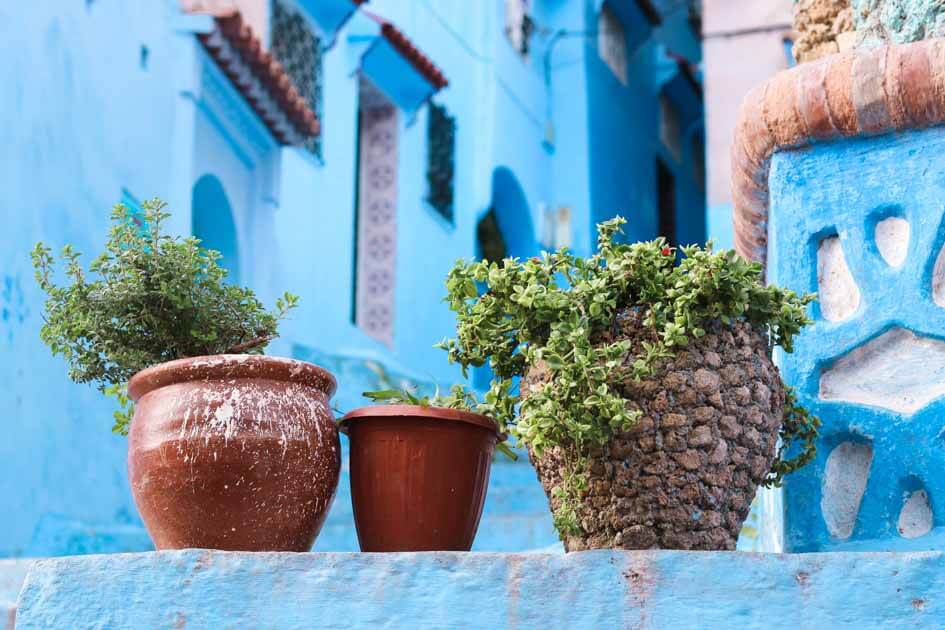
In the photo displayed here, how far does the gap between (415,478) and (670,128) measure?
53.9 ft

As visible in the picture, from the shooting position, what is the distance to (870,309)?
8.94 feet

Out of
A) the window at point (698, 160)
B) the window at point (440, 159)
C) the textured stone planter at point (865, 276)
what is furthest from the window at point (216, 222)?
the window at point (698, 160)

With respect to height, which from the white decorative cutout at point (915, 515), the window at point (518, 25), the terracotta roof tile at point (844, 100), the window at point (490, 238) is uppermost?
the window at point (518, 25)

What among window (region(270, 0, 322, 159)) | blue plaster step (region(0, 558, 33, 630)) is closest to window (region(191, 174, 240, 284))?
window (region(270, 0, 322, 159))

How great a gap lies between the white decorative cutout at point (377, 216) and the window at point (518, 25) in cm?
314

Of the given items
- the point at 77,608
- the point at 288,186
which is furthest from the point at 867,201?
the point at 288,186

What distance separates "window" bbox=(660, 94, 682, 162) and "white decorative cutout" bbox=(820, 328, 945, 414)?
1576 centimetres

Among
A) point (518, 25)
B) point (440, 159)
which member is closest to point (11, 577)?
point (440, 159)

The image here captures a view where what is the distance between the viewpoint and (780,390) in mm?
2582

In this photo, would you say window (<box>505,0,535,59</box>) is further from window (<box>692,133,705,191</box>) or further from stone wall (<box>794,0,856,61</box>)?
stone wall (<box>794,0,856,61</box>)

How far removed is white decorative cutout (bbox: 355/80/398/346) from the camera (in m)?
11.9

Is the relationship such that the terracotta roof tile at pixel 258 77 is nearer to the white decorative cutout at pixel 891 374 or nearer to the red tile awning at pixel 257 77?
the red tile awning at pixel 257 77

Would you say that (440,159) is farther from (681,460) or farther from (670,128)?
(681,460)

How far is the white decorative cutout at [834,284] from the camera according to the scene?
2.81 meters
